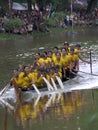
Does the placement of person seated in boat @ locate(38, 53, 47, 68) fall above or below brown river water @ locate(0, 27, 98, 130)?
above

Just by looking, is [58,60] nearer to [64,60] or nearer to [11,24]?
[64,60]

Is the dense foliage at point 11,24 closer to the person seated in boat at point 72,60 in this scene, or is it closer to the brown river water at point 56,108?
the brown river water at point 56,108

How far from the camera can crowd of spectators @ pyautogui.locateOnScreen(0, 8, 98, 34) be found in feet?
135

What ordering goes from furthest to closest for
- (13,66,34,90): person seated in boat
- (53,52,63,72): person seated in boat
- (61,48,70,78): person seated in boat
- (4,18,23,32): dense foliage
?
(4,18,23,32): dense foliage < (61,48,70,78): person seated in boat < (53,52,63,72): person seated in boat < (13,66,34,90): person seated in boat

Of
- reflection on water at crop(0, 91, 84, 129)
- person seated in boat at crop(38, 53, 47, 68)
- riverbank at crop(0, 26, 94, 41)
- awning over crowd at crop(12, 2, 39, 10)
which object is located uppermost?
awning over crowd at crop(12, 2, 39, 10)

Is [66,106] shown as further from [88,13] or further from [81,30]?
[88,13]

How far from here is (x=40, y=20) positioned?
147 feet

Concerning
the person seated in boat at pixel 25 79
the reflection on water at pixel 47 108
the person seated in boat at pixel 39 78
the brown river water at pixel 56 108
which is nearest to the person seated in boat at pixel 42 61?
the person seated in boat at pixel 39 78

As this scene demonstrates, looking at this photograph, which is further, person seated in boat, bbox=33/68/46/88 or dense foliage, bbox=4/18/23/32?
dense foliage, bbox=4/18/23/32

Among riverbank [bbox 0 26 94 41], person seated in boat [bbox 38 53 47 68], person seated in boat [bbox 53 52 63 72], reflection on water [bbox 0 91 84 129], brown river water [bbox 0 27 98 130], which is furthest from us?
riverbank [bbox 0 26 94 41]

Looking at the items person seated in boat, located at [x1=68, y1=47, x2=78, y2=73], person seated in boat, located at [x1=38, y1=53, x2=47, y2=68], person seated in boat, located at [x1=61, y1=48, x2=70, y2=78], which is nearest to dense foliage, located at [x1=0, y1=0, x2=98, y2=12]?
person seated in boat, located at [x1=68, y1=47, x2=78, y2=73]

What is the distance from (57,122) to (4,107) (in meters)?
3.23

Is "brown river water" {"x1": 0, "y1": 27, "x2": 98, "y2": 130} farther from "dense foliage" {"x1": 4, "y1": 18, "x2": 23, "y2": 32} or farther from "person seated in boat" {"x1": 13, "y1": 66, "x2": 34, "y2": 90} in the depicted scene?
"dense foliage" {"x1": 4, "y1": 18, "x2": 23, "y2": 32}

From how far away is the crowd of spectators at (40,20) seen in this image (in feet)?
135
